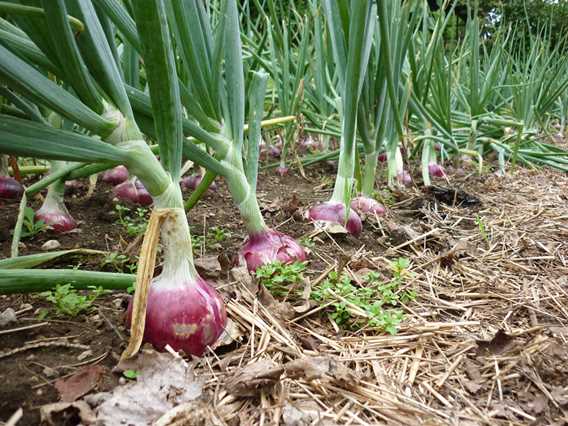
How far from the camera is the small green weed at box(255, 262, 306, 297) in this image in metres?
0.78

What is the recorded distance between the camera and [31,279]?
0.53 m

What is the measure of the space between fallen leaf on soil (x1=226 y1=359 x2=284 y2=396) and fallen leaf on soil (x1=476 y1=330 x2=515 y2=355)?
316 mm

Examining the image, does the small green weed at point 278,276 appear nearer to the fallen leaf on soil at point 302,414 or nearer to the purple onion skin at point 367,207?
the fallen leaf on soil at point 302,414

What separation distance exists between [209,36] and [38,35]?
0.33 metres

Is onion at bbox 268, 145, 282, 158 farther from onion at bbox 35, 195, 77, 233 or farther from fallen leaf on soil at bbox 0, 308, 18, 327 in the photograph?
fallen leaf on soil at bbox 0, 308, 18, 327

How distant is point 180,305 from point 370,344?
0.29 meters

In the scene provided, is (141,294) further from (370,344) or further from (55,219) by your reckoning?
(55,219)

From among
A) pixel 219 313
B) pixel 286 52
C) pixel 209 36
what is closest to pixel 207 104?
pixel 209 36

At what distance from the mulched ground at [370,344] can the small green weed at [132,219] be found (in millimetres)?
26

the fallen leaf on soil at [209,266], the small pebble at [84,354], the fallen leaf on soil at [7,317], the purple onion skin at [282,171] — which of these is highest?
the fallen leaf on soil at [7,317]

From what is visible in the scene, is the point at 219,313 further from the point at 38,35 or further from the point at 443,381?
the point at 38,35

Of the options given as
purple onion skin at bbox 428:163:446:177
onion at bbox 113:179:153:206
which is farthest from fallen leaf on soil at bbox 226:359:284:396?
purple onion skin at bbox 428:163:446:177

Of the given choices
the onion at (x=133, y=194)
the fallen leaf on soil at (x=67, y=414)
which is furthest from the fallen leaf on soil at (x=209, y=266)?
the onion at (x=133, y=194)

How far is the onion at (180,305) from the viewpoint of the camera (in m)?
0.59
